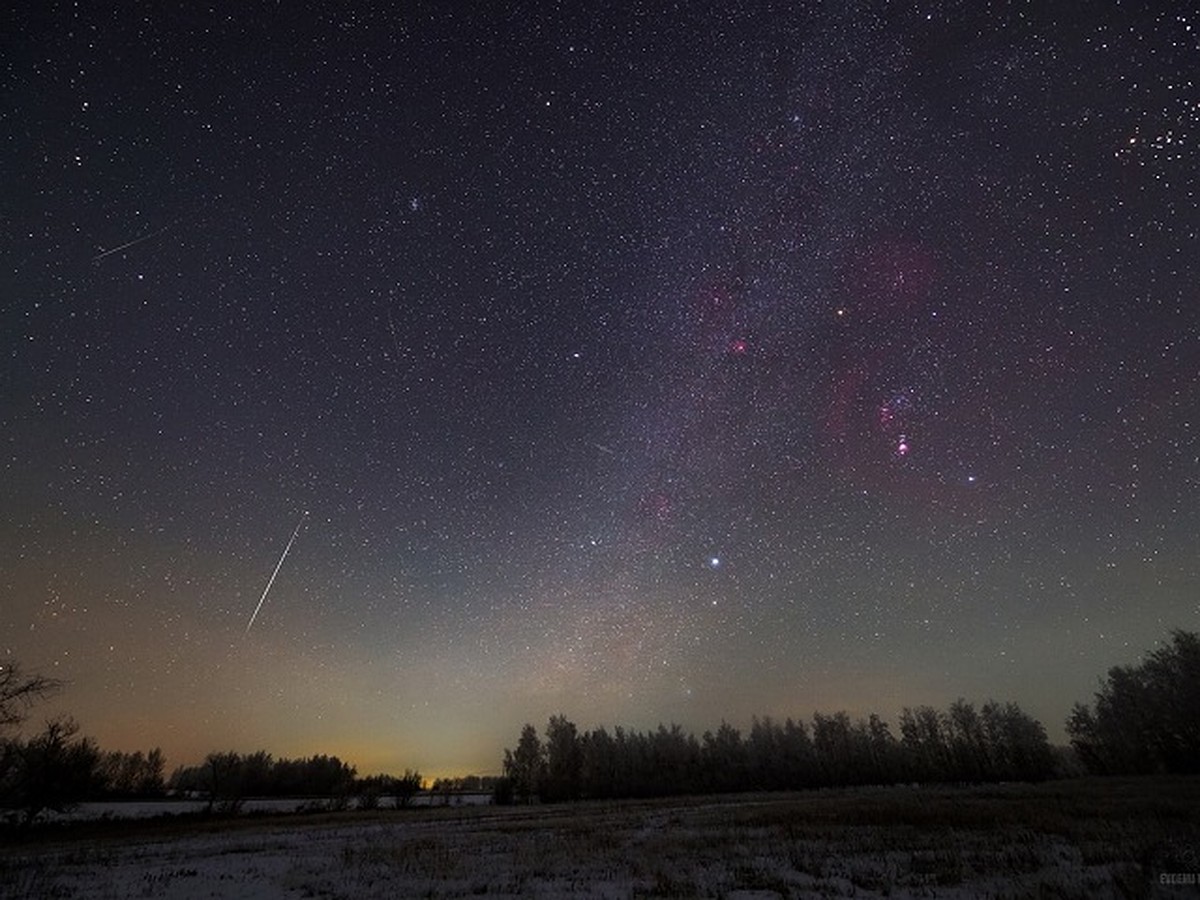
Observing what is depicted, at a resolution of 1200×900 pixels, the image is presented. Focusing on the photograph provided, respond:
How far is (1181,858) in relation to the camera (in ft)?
45.9

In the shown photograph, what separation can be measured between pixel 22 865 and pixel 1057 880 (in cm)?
3497

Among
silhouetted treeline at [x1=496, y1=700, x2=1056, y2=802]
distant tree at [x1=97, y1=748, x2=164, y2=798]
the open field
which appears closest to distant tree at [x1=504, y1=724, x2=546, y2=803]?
silhouetted treeline at [x1=496, y1=700, x2=1056, y2=802]

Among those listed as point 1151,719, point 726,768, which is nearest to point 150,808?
point 726,768

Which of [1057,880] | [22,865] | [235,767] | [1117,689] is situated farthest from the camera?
[235,767]

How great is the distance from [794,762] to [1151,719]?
57233 mm

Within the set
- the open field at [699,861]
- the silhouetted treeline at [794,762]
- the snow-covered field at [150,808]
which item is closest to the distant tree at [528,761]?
the silhouetted treeline at [794,762]

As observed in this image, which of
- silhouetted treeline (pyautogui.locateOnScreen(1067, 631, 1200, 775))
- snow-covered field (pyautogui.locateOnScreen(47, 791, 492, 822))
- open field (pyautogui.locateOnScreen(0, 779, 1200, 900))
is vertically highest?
silhouetted treeline (pyautogui.locateOnScreen(1067, 631, 1200, 775))

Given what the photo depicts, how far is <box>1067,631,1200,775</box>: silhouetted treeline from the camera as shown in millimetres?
66062

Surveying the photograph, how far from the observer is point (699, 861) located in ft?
60.0

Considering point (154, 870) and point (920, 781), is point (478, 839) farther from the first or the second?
point (920, 781)

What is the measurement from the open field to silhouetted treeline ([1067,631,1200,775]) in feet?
172

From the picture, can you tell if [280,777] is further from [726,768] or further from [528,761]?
[726,768]

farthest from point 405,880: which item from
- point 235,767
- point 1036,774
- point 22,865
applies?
point 1036,774

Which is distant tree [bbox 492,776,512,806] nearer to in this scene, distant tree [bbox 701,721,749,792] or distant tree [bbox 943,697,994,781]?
distant tree [bbox 701,721,749,792]
